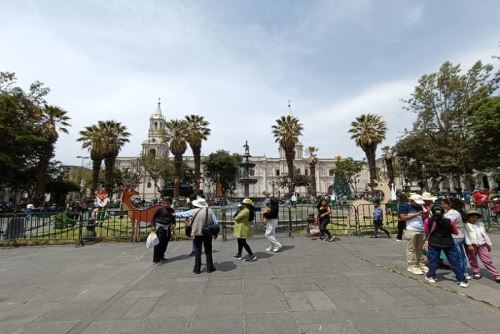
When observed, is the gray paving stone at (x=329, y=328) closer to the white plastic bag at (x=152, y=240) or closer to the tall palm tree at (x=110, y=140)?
the white plastic bag at (x=152, y=240)

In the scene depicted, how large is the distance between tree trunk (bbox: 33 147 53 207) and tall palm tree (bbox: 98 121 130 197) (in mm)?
5982

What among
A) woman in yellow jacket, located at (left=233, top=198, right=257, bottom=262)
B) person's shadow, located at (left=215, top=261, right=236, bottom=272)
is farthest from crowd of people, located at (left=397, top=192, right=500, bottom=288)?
person's shadow, located at (left=215, top=261, right=236, bottom=272)

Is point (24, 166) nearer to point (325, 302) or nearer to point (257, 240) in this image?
point (257, 240)

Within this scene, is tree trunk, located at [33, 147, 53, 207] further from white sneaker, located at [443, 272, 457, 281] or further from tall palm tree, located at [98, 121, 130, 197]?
white sneaker, located at [443, 272, 457, 281]

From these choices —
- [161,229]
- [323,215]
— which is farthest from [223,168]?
[161,229]

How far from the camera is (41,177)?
33188 mm

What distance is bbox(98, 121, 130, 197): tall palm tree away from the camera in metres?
38.4

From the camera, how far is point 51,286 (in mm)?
6258

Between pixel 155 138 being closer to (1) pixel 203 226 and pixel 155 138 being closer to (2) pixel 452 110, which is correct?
(2) pixel 452 110

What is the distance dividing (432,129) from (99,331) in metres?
33.1

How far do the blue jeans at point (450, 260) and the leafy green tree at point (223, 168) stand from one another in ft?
212

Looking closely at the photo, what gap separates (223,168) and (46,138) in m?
40.8

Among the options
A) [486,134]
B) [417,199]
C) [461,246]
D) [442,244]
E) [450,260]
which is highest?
[486,134]

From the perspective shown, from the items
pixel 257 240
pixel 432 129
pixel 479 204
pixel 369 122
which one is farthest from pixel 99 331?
pixel 369 122
